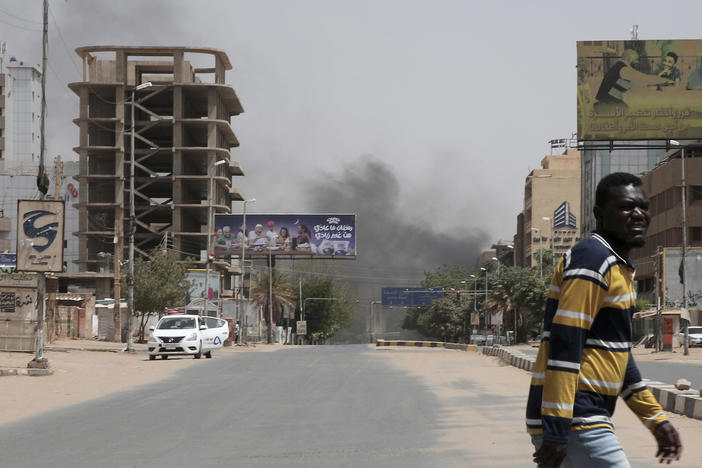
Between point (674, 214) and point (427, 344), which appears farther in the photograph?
point (674, 214)

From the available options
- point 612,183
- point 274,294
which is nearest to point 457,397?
point 612,183

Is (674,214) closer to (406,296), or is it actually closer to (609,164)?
(406,296)

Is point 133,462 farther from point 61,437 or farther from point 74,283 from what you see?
point 74,283

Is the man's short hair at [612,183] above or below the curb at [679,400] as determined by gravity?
above

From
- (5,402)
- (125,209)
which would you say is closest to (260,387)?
(5,402)

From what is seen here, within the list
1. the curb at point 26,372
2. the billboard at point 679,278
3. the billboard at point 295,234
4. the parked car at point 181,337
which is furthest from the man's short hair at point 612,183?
the billboard at point 295,234

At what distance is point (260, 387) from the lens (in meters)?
22.2

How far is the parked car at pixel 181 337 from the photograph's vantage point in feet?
124

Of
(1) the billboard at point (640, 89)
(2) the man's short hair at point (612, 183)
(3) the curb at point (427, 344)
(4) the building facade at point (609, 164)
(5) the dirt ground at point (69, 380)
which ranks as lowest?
(3) the curb at point (427, 344)

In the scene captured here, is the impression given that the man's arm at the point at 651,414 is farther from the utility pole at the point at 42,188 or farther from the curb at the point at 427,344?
the curb at the point at 427,344

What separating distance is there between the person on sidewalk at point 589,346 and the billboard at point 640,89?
38774mm

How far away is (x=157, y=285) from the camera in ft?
210

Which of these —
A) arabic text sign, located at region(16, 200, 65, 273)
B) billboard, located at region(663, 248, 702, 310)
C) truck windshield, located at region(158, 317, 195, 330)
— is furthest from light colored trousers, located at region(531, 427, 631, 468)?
billboard, located at region(663, 248, 702, 310)

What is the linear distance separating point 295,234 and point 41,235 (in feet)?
213
